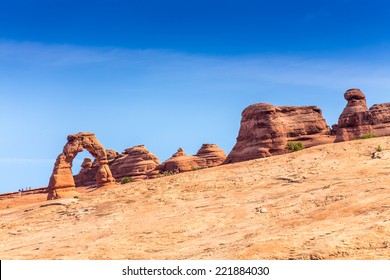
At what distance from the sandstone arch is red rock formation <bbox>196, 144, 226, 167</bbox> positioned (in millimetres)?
35199

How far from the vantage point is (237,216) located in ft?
60.7

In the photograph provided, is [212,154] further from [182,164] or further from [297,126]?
[297,126]

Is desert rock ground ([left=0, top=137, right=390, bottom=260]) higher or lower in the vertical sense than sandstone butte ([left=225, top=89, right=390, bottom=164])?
lower

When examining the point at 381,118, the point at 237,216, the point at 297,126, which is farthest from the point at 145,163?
the point at 237,216

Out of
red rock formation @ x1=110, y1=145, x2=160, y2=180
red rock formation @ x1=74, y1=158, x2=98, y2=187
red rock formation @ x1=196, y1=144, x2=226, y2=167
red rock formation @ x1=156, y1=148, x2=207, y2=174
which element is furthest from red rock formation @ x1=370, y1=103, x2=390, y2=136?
red rock formation @ x1=74, y1=158, x2=98, y2=187

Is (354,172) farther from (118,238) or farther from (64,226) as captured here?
(64,226)

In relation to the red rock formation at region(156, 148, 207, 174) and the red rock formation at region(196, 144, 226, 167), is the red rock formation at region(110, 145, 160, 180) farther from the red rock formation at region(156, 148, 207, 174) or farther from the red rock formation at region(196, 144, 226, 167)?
the red rock formation at region(196, 144, 226, 167)

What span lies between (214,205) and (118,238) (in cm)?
552

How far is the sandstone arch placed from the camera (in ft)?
134

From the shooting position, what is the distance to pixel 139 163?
82938 millimetres

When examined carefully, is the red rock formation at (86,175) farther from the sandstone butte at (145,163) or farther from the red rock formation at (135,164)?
the red rock formation at (135,164)

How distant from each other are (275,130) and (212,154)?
64.6ft

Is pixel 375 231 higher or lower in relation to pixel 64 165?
lower
